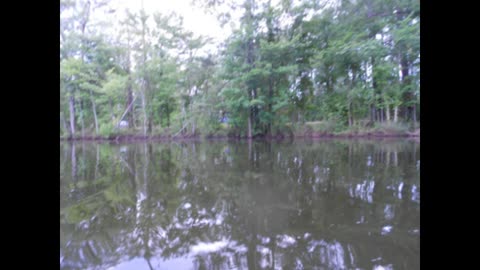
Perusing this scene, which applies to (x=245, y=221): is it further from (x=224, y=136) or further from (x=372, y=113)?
(x=224, y=136)

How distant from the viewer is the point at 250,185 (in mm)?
3830

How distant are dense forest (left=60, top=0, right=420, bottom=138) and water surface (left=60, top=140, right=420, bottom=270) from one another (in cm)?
664

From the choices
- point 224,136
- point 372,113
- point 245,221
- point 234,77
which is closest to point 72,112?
point 224,136

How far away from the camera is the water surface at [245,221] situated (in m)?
1.85

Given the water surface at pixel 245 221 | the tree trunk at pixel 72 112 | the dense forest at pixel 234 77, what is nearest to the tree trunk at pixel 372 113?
the dense forest at pixel 234 77

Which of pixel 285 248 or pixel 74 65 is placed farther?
pixel 74 65

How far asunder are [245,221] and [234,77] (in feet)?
40.7

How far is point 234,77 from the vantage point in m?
14.1

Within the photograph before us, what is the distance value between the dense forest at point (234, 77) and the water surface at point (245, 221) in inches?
261

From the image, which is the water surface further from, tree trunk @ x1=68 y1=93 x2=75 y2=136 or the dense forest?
tree trunk @ x1=68 y1=93 x2=75 y2=136

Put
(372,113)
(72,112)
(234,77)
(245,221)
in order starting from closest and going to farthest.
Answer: (245,221), (372,113), (234,77), (72,112)
